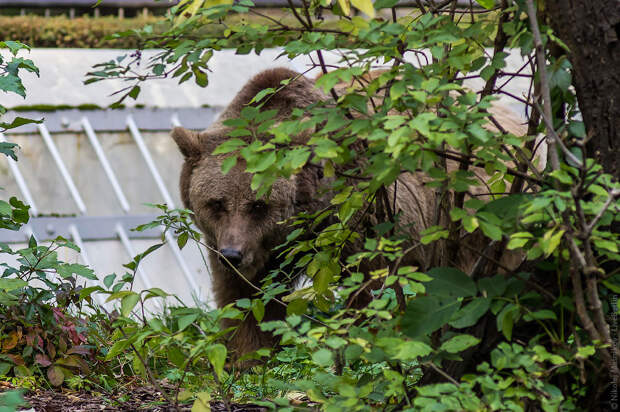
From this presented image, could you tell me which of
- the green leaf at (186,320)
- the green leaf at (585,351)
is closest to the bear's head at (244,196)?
the green leaf at (186,320)

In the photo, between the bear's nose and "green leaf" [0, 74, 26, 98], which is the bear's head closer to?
the bear's nose

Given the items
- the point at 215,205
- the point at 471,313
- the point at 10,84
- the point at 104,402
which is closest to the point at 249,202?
the point at 215,205

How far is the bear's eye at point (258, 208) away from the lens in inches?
→ 187

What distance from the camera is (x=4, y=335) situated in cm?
389

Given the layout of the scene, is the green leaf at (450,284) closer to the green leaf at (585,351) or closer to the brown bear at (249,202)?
the green leaf at (585,351)

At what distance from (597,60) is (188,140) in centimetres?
296

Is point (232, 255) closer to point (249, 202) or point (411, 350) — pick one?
point (249, 202)

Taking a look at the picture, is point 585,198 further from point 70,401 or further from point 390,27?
point 70,401

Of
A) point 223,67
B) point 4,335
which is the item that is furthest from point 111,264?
point 4,335

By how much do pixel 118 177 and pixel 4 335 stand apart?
4778 mm

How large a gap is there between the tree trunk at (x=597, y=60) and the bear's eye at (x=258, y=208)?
251 centimetres

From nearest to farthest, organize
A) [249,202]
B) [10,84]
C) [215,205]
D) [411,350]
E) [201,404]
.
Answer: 1. [411,350]
2. [201,404]
3. [10,84]
4. [249,202]
5. [215,205]

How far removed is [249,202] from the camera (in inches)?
187

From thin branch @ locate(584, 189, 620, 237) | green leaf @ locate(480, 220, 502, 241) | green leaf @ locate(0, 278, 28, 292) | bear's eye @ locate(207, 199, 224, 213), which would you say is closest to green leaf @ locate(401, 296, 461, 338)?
green leaf @ locate(480, 220, 502, 241)
